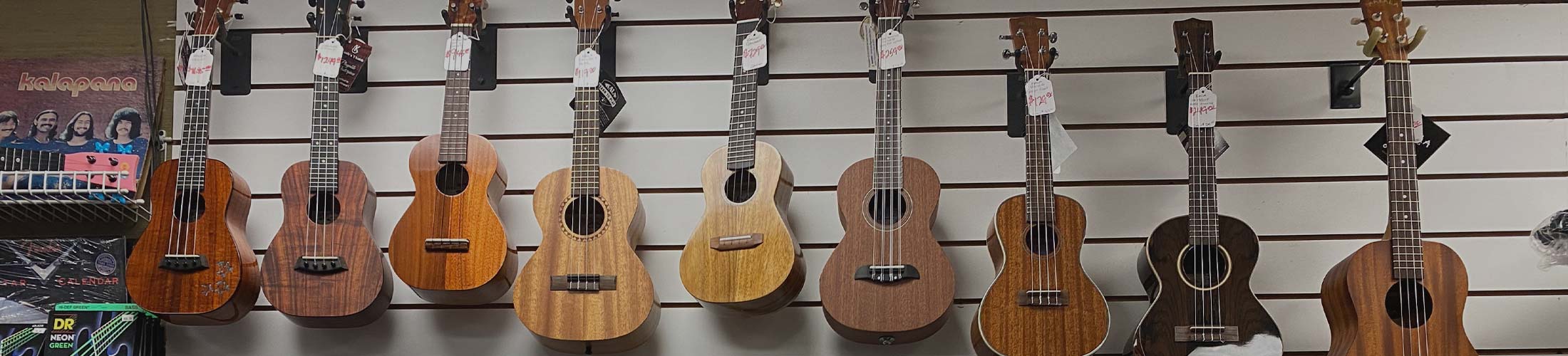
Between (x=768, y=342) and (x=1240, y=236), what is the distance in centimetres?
120

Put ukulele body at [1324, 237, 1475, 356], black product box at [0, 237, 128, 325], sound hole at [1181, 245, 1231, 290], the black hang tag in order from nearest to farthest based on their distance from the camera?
1. ukulele body at [1324, 237, 1475, 356]
2. sound hole at [1181, 245, 1231, 290]
3. the black hang tag
4. black product box at [0, 237, 128, 325]

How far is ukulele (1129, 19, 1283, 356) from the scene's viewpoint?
2.51 metres

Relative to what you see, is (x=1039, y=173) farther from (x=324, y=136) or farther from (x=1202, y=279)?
(x=324, y=136)

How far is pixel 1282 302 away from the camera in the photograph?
286cm

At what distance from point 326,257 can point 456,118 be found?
46 centimetres

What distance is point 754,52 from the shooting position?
108 inches

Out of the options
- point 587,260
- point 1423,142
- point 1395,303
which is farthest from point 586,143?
point 1423,142

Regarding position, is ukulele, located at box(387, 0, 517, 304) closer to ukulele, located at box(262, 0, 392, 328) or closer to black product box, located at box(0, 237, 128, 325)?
ukulele, located at box(262, 0, 392, 328)

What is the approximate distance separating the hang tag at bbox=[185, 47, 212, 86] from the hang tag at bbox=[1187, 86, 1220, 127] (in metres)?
2.49

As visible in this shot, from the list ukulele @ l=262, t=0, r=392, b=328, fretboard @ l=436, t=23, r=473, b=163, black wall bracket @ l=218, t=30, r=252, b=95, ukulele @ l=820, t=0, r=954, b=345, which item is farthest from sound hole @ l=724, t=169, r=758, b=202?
black wall bracket @ l=218, t=30, r=252, b=95

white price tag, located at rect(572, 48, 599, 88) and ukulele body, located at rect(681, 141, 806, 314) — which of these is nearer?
ukulele body, located at rect(681, 141, 806, 314)

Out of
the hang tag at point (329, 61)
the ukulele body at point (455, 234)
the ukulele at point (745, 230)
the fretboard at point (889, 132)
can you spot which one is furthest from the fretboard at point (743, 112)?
the hang tag at point (329, 61)

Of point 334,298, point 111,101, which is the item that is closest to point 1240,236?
point 334,298

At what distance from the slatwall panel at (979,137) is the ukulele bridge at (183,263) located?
34 cm
